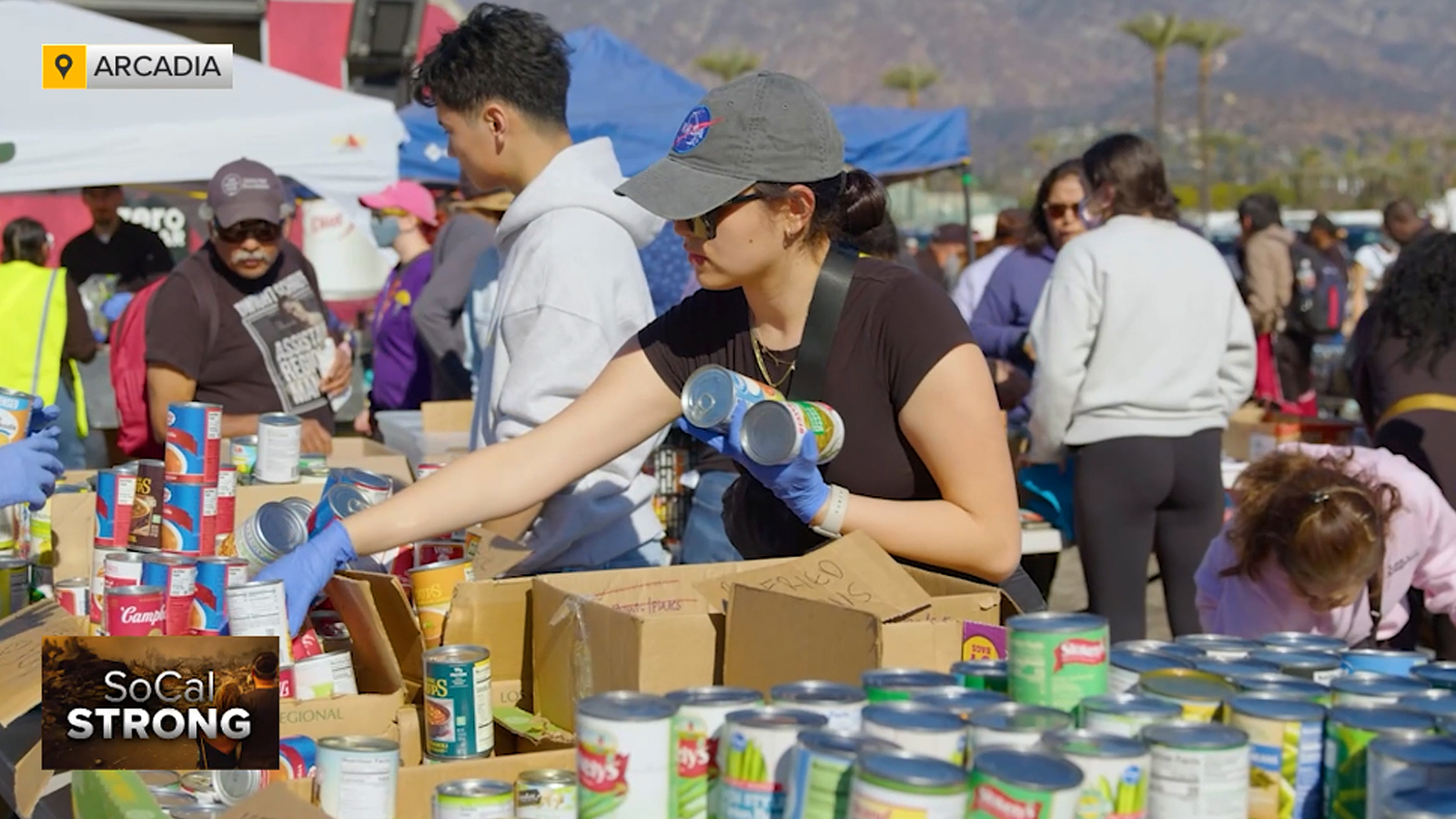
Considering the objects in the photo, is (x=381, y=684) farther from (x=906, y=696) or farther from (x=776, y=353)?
(x=906, y=696)

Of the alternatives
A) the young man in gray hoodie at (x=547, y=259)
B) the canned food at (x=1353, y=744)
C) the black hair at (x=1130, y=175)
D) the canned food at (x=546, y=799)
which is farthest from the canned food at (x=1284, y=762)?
the black hair at (x=1130, y=175)

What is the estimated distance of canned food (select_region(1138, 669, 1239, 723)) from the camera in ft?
6.31

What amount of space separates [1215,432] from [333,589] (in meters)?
3.39

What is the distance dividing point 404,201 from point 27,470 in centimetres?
515

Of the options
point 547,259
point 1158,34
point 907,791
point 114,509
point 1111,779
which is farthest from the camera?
point 1158,34

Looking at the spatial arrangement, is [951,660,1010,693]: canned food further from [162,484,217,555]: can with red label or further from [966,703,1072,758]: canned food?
[162,484,217,555]: can with red label

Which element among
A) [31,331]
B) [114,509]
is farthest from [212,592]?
[31,331]

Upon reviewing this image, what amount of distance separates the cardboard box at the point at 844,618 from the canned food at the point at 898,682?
16 centimetres

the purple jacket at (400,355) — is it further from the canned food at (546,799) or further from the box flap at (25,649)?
the canned food at (546,799)

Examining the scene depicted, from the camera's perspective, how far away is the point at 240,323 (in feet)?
17.5

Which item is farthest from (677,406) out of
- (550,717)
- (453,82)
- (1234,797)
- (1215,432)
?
(1215,432)

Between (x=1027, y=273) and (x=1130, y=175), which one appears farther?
(x=1027, y=273)

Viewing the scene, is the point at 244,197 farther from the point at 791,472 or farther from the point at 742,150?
the point at 791,472

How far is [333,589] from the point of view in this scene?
2969 millimetres
